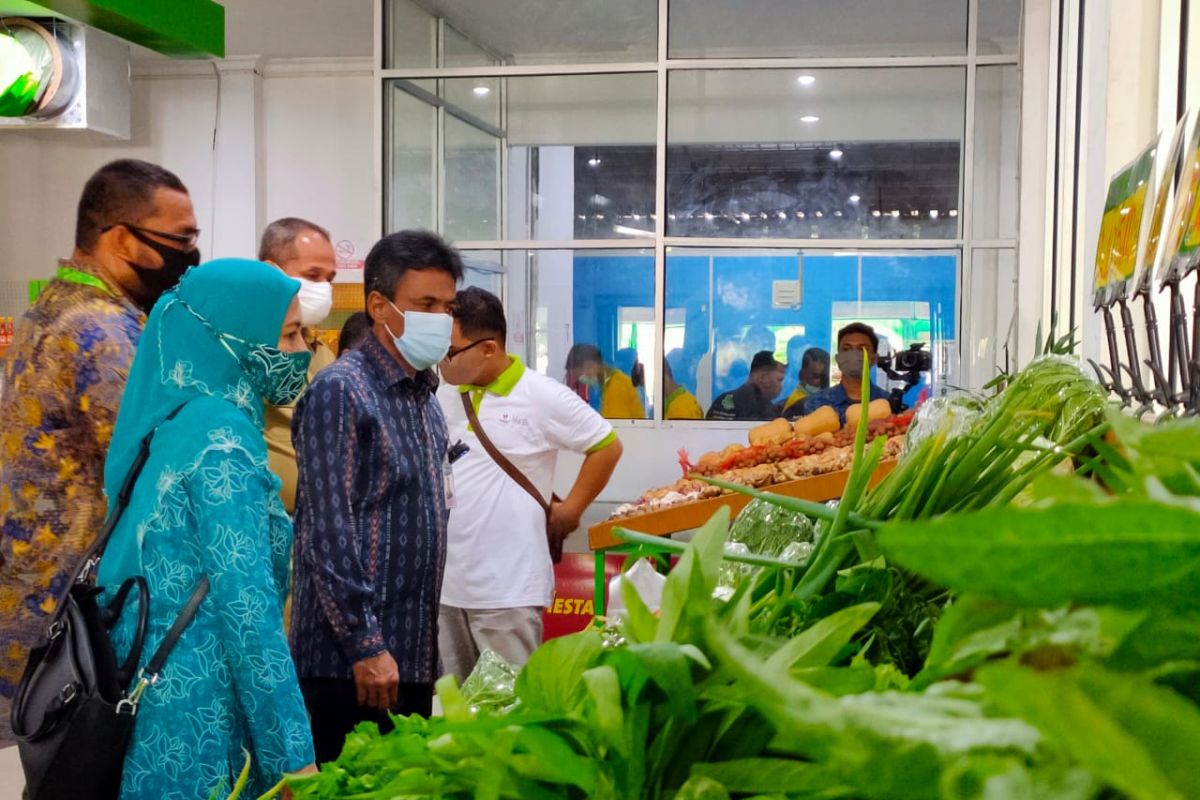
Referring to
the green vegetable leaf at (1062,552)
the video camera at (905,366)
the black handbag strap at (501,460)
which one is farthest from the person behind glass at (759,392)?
the green vegetable leaf at (1062,552)

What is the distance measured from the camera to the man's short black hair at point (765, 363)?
23.7ft

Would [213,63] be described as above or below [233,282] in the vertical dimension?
above

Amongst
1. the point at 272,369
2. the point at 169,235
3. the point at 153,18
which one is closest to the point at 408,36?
the point at 153,18

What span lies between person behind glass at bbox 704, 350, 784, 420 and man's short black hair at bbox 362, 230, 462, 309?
14.8 ft

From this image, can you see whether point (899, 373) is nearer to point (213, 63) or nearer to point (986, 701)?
point (213, 63)

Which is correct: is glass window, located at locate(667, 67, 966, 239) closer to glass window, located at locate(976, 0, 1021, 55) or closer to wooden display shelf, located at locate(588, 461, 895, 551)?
glass window, located at locate(976, 0, 1021, 55)

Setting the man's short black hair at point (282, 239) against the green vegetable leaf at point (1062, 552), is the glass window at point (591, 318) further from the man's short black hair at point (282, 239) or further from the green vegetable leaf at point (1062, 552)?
the green vegetable leaf at point (1062, 552)

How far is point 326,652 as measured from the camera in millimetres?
2432

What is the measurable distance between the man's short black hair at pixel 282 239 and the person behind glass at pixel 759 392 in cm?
403

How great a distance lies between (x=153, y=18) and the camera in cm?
625

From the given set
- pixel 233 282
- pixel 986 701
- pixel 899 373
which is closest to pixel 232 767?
pixel 233 282

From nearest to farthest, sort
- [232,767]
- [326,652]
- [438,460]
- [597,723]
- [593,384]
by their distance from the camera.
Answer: [597,723]
[232,767]
[326,652]
[438,460]
[593,384]

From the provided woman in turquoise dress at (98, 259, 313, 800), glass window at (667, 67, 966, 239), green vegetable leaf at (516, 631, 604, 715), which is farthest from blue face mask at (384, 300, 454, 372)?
glass window at (667, 67, 966, 239)

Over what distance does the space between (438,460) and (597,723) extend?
6.85ft
